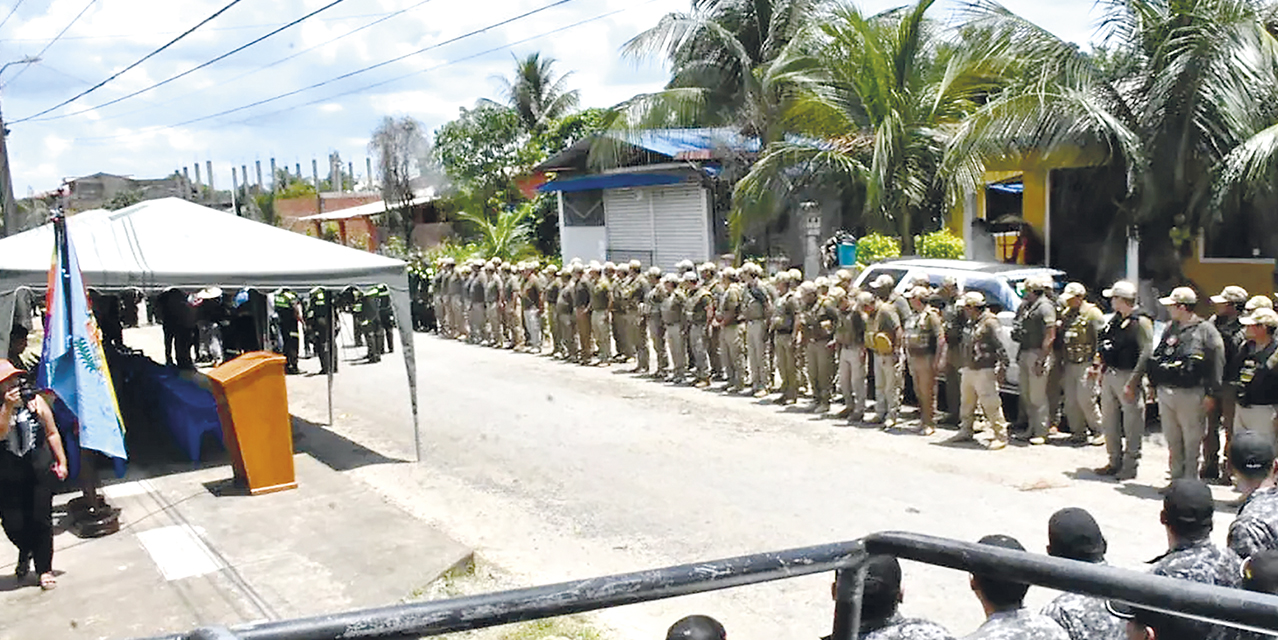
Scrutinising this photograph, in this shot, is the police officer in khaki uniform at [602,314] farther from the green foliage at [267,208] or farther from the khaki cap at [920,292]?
the green foliage at [267,208]

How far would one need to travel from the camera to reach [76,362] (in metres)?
8.56

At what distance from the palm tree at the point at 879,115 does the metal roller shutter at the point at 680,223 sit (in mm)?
7326

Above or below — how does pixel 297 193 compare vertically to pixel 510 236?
above

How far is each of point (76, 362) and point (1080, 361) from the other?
899 centimetres

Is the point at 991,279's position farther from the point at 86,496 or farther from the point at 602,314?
the point at 86,496

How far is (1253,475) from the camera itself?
17.4ft

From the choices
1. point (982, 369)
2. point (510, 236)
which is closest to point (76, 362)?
point (982, 369)

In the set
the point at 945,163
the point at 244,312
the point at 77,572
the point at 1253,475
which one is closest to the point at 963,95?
the point at 945,163

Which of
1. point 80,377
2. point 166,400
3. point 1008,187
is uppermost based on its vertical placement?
point 1008,187

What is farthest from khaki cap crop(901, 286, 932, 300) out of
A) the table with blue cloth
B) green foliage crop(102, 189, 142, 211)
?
green foliage crop(102, 189, 142, 211)

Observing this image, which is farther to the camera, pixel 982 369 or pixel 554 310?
pixel 554 310

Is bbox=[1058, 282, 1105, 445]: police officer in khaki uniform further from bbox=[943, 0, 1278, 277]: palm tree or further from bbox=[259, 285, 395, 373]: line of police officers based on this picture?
bbox=[259, 285, 395, 373]: line of police officers

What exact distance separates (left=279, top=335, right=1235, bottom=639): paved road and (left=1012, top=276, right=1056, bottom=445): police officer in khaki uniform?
360 millimetres

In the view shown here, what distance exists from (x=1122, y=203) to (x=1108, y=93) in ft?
5.02
